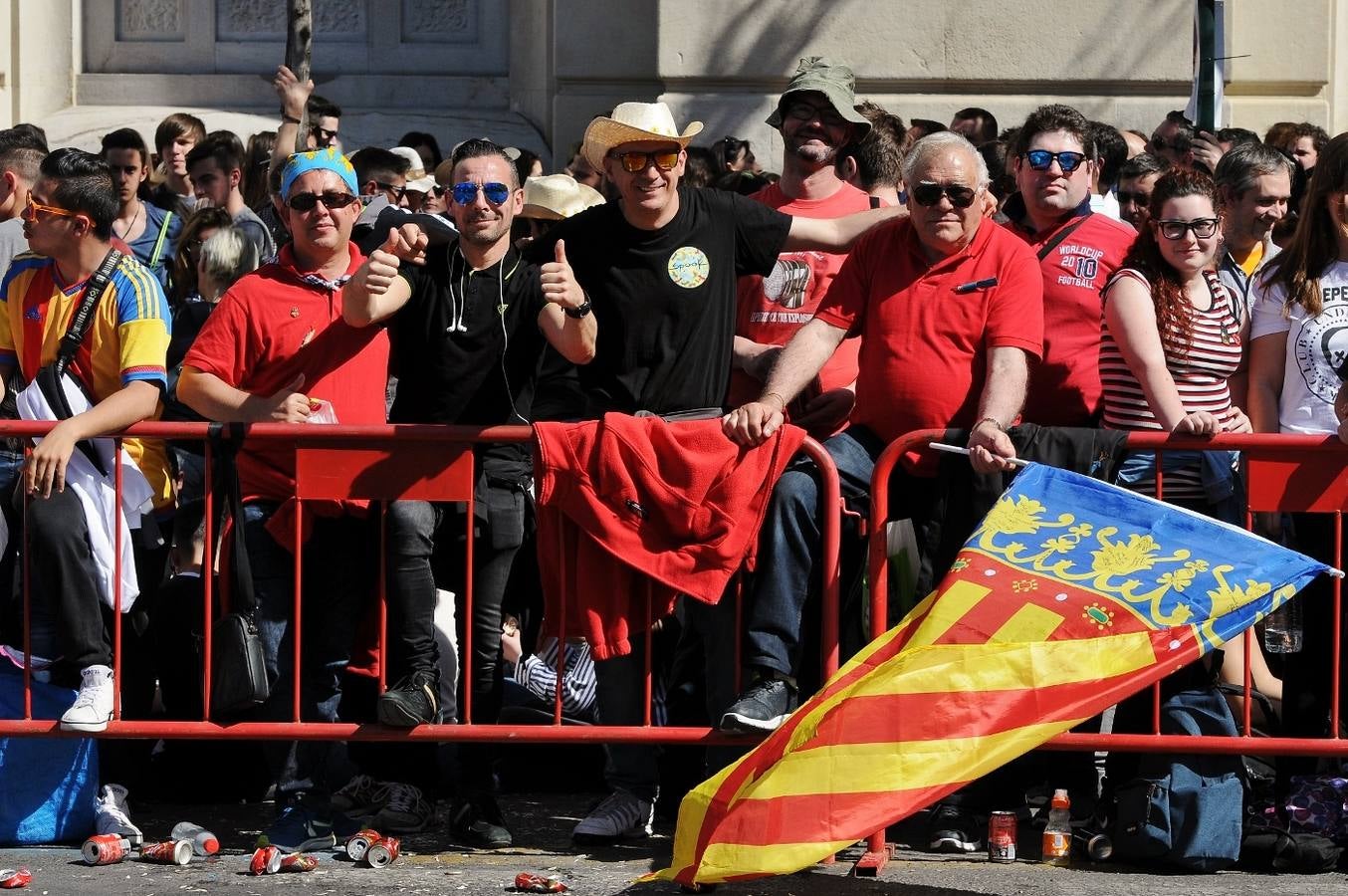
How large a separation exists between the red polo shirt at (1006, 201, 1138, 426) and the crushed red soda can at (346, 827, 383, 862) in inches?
105

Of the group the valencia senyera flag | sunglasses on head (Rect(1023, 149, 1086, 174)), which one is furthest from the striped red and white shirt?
the valencia senyera flag

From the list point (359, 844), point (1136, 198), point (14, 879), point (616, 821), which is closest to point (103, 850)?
point (14, 879)

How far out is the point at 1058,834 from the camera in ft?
21.7

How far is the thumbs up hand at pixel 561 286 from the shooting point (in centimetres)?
641

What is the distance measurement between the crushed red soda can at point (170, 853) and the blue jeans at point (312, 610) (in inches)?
14.7

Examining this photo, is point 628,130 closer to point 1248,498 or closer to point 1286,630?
point 1248,498

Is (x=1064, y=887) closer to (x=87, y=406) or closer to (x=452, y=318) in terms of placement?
(x=452, y=318)

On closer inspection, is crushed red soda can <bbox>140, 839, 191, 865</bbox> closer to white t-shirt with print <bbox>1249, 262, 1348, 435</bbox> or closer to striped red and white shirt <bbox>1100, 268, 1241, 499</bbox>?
striped red and white shirt <bbox>1100, 268, 1241, 499</bbox>

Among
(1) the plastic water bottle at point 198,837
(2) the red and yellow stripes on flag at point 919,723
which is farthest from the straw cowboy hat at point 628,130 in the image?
(1) the plastic water bottle at point 198,837

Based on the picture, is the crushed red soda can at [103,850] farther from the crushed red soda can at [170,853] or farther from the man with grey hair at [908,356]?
the man with grey hair at [908,356]

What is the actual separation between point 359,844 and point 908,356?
2.34 meters

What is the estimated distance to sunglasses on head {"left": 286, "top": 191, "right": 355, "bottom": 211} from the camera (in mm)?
6863

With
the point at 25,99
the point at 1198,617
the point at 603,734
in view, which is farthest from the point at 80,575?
the point at 25,99

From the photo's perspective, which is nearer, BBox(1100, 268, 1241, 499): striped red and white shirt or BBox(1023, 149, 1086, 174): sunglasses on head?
BBox(1100, 268, 1241, 499): striped red and white shirt
